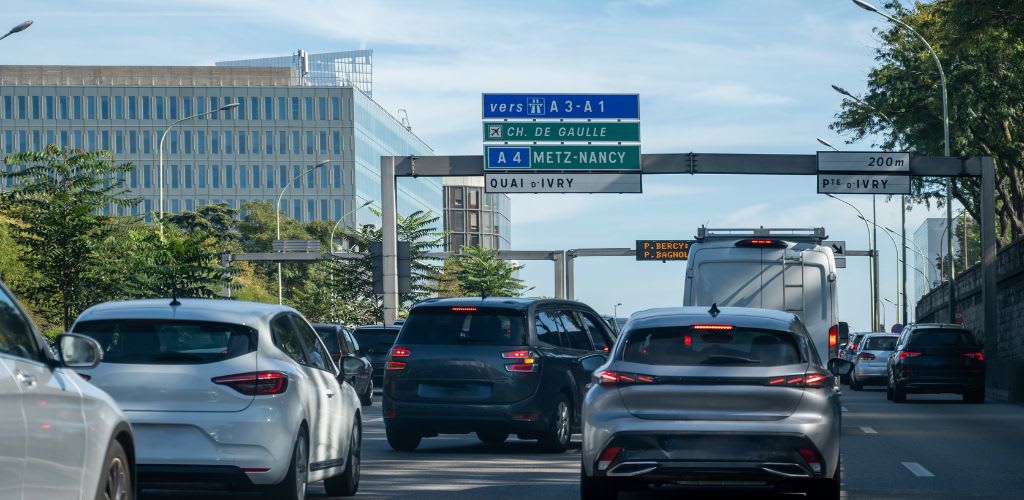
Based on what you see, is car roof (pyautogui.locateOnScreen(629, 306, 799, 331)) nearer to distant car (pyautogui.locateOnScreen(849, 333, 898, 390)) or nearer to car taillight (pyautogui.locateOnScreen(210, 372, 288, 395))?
car taillight (pyautogui.locateOnScreen(210, 372, 288, 395))

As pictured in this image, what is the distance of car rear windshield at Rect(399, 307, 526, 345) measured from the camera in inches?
663

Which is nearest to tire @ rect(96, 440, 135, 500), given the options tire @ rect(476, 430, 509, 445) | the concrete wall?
tire @ rect(476, 430, 509, 445)

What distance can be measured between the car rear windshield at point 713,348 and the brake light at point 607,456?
0.62m

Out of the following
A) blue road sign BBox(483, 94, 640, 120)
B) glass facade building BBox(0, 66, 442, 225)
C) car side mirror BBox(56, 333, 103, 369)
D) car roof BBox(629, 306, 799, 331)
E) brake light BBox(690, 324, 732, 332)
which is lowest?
brake light BBox(690, 324, 732, 332)

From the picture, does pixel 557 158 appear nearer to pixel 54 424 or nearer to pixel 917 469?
pixel 917 469

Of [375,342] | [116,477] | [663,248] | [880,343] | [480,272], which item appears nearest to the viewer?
[116,477]

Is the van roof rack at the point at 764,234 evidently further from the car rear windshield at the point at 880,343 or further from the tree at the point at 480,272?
the tree at the point at 480,272

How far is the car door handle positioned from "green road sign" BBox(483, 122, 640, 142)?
3139 cm

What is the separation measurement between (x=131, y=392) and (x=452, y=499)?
2975 millimetres

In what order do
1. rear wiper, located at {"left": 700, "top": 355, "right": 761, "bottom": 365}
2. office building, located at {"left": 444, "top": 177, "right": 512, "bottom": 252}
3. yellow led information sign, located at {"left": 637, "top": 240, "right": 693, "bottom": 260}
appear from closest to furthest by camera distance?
rear wiper, located at {"left": 700, "top": 355, "right": 761, "bottom": 365}
yellow led information sign, located at {"left": 637, "top": 240, "right": 693, "bottom": 260}
office building, located at {"left": 444, "top": 177, "right": 512, "bottom": 252}

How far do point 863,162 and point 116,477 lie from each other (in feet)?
106

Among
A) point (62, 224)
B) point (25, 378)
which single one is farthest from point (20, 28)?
point (25, 378)

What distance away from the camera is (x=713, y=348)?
35.4 feet

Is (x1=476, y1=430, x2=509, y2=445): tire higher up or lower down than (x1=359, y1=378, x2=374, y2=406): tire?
higher up
